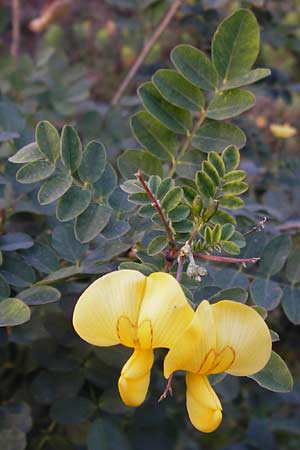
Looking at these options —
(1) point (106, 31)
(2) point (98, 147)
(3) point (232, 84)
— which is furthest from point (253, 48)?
(1) point (106, 31)

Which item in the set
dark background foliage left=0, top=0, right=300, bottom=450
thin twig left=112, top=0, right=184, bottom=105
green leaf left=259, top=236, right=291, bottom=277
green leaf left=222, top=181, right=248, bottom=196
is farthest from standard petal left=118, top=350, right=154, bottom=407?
thin twig left=112, top=0, right=184, bottom=105

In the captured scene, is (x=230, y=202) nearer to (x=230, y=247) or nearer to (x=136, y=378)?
(x=230, y=247)

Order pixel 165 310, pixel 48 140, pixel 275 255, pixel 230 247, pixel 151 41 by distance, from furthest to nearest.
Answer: pixel 151 41, pixel 275 255, pixel 48 140, pixel 230 247, pixel 165 310

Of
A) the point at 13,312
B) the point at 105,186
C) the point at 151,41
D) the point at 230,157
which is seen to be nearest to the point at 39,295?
the point at 13,312

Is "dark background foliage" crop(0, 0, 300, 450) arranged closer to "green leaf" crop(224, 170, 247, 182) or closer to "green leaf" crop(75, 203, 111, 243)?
"green leaf" crop(75, 203, 111, 243)

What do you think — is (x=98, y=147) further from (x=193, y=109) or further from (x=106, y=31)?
(x=106, y=31)

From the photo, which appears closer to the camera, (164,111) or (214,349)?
(214,349)
